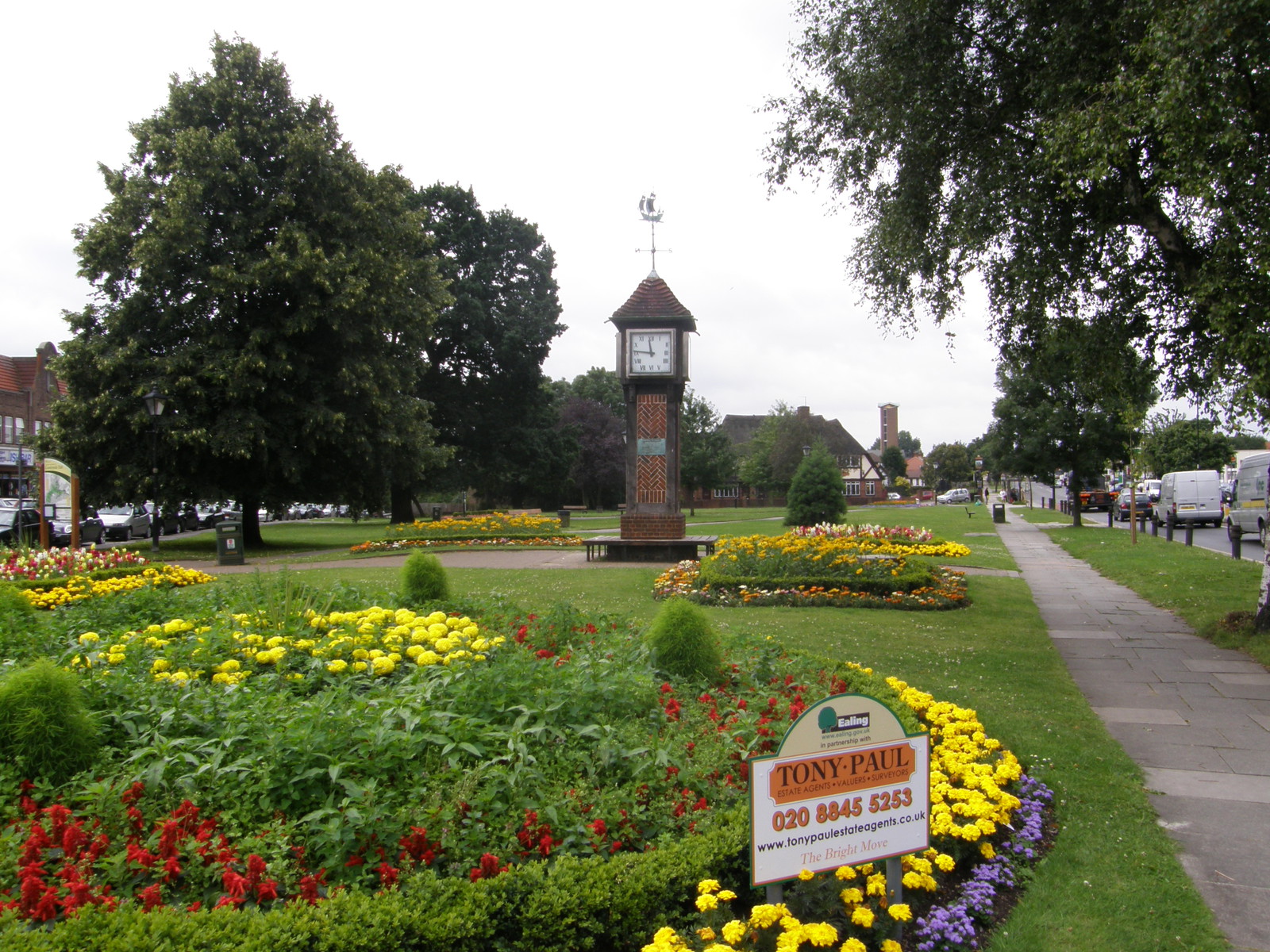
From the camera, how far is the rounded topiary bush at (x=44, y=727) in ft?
12.1

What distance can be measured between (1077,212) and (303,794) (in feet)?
33.9

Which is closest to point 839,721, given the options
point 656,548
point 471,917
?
point 471,917

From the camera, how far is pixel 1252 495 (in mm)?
26172

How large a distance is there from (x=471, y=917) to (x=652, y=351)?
17.2 m

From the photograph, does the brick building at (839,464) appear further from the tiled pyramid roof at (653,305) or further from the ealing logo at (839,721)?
the ealing logo at (839,721)

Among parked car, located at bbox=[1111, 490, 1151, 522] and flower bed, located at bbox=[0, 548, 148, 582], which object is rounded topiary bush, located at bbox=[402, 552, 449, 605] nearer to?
flower bed, located at bbox=[0, 548, 148, 582]

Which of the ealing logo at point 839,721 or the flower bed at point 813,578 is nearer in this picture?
the ealing logo at point 839,721

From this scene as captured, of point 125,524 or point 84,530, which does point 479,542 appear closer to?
point 84,530

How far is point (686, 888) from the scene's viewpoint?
3311mm

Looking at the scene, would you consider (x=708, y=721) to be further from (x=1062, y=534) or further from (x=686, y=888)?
(x=1062, y=534)

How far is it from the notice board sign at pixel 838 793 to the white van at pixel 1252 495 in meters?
27.3

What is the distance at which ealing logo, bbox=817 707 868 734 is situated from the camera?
2.98 m

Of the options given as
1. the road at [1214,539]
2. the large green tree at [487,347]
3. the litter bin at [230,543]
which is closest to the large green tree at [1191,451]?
the road at [1214,539]

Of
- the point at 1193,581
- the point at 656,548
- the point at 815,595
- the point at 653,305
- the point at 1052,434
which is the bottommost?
the point at 1193,581
